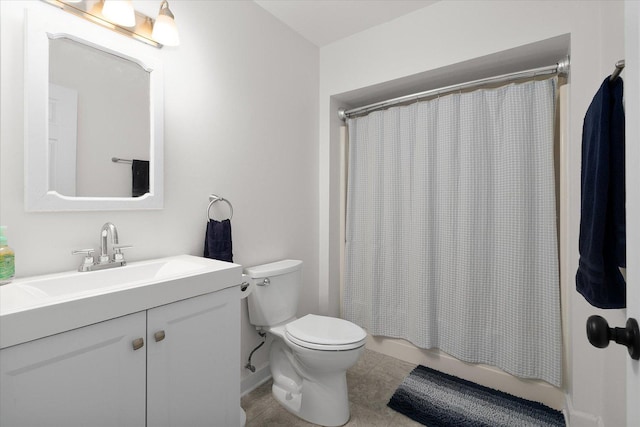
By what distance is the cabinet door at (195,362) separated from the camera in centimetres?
101

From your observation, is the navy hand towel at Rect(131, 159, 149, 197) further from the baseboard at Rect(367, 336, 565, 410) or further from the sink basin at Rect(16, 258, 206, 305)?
the baseboard at Rect(367, 336, 565, 410)

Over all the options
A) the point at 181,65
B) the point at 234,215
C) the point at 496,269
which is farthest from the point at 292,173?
the point at 496,269

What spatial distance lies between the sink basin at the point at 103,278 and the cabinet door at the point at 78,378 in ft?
0.43

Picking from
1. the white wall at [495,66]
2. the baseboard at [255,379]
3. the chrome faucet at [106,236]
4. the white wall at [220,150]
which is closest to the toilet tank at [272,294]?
the white wall at [220,150]

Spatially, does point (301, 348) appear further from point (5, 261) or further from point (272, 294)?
point (5, 261)

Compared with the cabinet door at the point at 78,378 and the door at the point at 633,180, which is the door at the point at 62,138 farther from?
the door at the point at 633,180

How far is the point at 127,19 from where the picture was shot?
4.11ft

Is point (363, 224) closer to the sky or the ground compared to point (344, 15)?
closer to the ground

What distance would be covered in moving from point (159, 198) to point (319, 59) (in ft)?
5.69

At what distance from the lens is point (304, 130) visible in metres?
2.30

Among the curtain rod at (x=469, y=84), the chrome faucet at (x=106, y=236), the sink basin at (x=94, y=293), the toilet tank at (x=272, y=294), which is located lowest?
the toilet tank at (x=272, y=294)

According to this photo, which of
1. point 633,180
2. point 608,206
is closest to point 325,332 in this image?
point 608,206

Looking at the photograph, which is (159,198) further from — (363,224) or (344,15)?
(344,15)

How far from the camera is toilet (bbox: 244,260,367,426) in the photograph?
1516 millimetres
